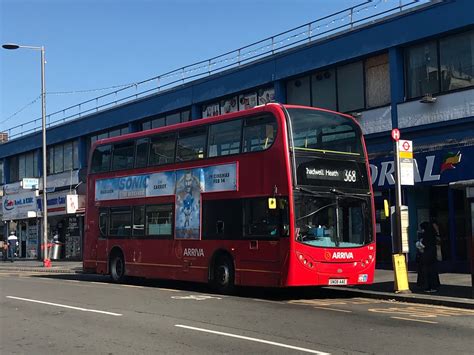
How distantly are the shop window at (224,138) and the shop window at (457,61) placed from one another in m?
7.89

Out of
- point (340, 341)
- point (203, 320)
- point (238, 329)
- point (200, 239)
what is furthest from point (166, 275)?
point (340, 341)

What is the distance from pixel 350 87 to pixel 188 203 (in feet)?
28.8

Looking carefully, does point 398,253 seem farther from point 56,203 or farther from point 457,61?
point 56,203

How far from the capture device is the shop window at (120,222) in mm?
17984

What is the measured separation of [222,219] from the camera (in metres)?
14.6

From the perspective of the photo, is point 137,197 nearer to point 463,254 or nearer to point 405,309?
point 405,309

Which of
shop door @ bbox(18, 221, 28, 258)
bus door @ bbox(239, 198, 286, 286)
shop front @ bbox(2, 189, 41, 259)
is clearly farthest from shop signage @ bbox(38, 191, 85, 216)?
bus door @ bbox(239, 198, 286, 286)

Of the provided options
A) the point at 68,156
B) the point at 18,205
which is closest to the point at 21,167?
the point at 18,205

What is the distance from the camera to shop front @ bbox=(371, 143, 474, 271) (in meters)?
17.2

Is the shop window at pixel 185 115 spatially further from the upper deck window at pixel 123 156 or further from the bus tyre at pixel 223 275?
the bus tyre at pixel 223 275

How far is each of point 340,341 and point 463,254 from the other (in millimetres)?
11222

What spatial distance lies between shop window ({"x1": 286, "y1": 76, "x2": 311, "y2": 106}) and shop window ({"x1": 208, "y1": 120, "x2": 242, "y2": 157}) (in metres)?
8.44

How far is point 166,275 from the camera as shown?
54.1 ft

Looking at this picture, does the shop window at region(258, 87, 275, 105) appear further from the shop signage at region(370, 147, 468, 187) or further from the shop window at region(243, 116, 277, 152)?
the shop window at region(243, 116, 277, 152)
